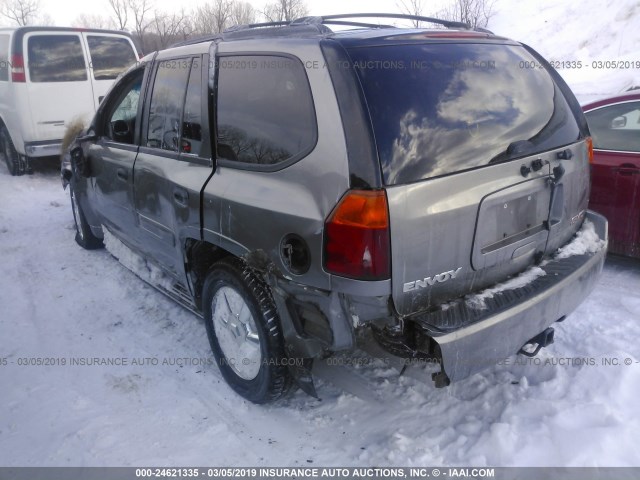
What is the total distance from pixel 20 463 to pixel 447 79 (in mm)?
2770

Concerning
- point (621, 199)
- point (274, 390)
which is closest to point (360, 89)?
point (274, 390)

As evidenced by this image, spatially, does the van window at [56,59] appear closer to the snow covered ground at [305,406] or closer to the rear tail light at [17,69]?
the rear tail light at [17,69]

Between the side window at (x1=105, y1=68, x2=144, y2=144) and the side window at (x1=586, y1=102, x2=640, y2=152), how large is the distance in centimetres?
367

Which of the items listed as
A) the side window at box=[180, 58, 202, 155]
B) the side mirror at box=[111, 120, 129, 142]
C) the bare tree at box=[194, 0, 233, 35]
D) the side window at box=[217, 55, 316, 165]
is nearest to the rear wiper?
the side window at box=[217, 55, 316, 165]

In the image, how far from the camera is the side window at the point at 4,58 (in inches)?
307

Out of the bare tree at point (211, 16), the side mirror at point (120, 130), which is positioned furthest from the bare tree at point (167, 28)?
the side mirror at point (120, 130)

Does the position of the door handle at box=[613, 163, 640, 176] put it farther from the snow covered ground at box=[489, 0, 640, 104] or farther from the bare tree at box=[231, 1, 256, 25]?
the bare tree at box=[231, 1, 256, 25]

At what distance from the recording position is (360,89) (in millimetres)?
2145

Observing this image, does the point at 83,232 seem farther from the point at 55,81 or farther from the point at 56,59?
the point at 56,59

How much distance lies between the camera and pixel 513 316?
2332 millimetres

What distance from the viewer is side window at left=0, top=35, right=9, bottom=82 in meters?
7.81

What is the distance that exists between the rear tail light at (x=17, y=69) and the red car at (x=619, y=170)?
7.52 m

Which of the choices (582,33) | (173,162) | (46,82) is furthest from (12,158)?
(582,33)

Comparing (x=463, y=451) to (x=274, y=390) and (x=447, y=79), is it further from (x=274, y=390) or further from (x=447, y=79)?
Result: (x=447, y=79)
